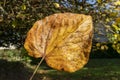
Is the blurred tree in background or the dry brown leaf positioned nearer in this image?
the dry brown leaf

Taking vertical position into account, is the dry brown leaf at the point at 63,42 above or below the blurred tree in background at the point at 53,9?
above

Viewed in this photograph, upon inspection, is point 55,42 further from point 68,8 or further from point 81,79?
point 81,79

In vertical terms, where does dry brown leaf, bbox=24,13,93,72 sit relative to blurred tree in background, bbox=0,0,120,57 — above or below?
above

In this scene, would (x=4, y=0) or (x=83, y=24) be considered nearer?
(x=83, y=24)

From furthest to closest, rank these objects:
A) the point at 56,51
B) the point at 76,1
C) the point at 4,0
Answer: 1. the point at 76,1
2. the point at 4,0
3. the point at 56,51

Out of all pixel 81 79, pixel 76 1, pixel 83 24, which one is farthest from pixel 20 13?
pixel 81 79

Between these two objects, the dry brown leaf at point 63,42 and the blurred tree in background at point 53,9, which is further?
the blurred tree in background at point 53,9

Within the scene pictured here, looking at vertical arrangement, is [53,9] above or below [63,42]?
below

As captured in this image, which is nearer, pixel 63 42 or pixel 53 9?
pixel 63 42
